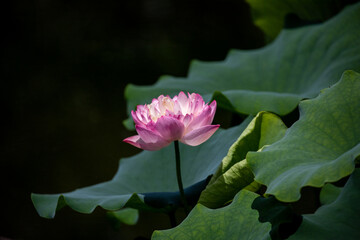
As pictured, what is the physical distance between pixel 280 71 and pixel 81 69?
1.69 meters

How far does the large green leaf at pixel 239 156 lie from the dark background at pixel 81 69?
1776 millimetres

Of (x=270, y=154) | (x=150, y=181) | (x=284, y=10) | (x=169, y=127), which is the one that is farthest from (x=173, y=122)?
(x=284, y=10)

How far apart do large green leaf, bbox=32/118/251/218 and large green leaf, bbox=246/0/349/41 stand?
0.71 metres

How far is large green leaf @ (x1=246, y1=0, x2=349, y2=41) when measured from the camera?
1.55m

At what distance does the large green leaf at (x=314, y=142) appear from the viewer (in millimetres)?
686

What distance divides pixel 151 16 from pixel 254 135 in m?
2.19

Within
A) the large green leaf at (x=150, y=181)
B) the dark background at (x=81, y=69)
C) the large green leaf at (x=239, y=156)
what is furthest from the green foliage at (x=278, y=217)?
the dark background at (x=81, y=69)

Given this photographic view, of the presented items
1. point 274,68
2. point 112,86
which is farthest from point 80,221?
point 274,68

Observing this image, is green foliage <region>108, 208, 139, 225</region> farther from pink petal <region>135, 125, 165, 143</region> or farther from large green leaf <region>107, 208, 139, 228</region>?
pink petal <region>135, 125, 165, 143</region>

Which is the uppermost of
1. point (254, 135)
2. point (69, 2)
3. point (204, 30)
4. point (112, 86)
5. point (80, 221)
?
point (254, 135)

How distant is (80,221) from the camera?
2.56 metres

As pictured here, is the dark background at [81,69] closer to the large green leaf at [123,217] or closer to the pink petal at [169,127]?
the large green leaf at [123,217]

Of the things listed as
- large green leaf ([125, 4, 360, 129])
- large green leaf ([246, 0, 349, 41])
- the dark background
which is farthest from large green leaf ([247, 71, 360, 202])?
the dark background

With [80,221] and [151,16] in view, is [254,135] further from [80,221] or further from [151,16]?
[151,16]
